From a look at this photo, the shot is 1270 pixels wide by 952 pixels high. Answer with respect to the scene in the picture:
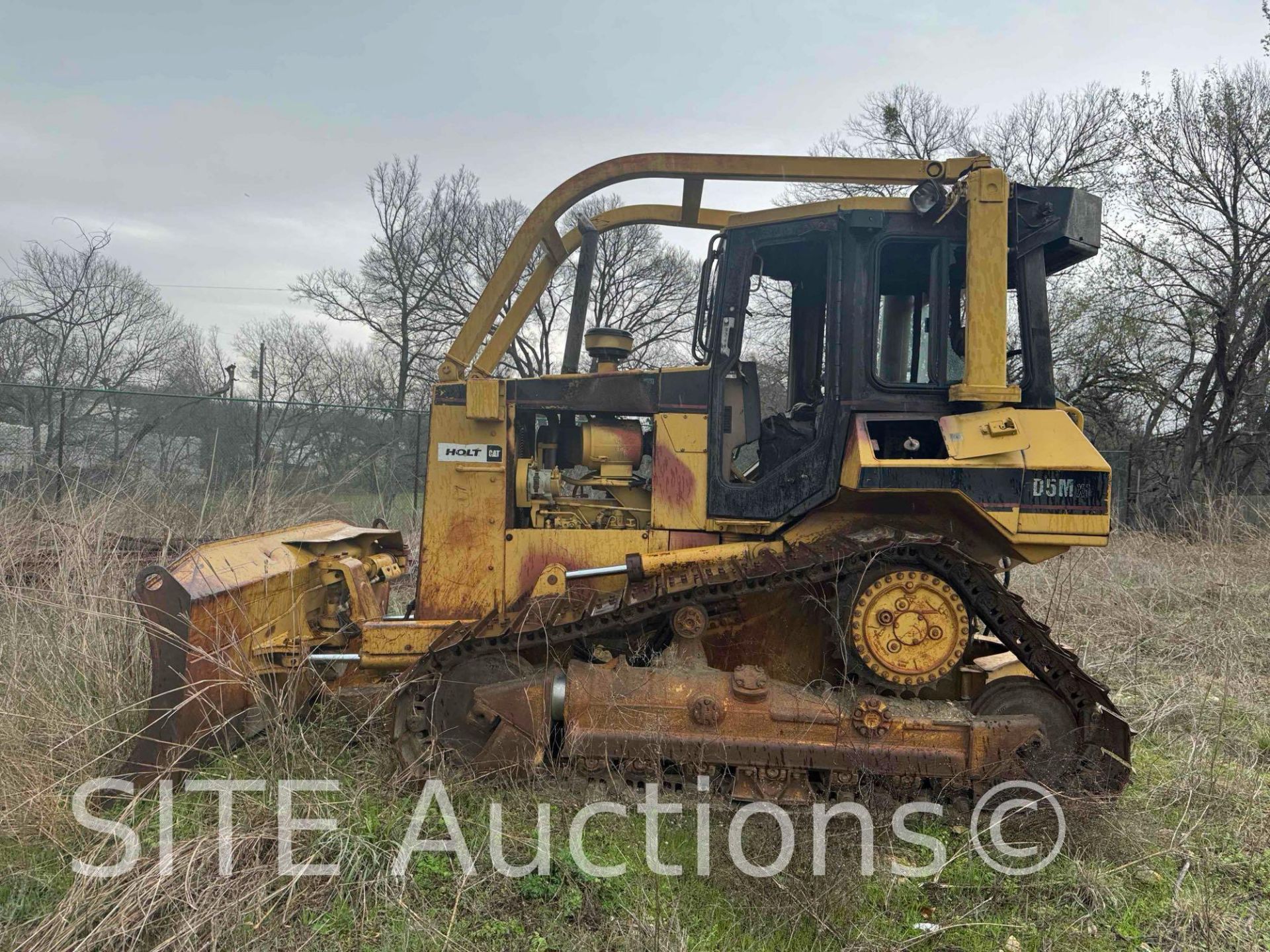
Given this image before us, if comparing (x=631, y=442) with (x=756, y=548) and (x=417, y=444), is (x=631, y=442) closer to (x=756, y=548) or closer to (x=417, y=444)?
(x=756, y=548)

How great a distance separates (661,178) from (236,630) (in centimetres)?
315

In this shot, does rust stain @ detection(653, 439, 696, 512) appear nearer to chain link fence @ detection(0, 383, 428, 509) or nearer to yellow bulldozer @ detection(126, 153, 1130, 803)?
yellow bulldozer @ detection(126, 153, 1130, 803)

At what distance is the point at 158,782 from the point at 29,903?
612 millimetres

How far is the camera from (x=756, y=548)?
370 cm

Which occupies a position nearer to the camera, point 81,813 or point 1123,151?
point 81,813

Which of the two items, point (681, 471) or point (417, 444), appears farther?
point (417, 444)

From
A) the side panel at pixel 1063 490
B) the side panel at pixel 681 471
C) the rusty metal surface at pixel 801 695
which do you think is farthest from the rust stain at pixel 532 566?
the side panel at pixel 1063 490

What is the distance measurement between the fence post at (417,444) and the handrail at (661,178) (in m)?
8.20

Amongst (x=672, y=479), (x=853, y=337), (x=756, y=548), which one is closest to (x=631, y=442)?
(x=672, y=479)

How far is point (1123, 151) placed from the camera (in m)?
17.9

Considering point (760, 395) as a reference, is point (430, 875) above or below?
below

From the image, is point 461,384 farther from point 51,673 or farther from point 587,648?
point 51,673

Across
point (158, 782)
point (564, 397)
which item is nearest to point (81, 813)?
point (158, 782)

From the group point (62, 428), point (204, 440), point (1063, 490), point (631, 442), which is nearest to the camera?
point (1063, 490)
